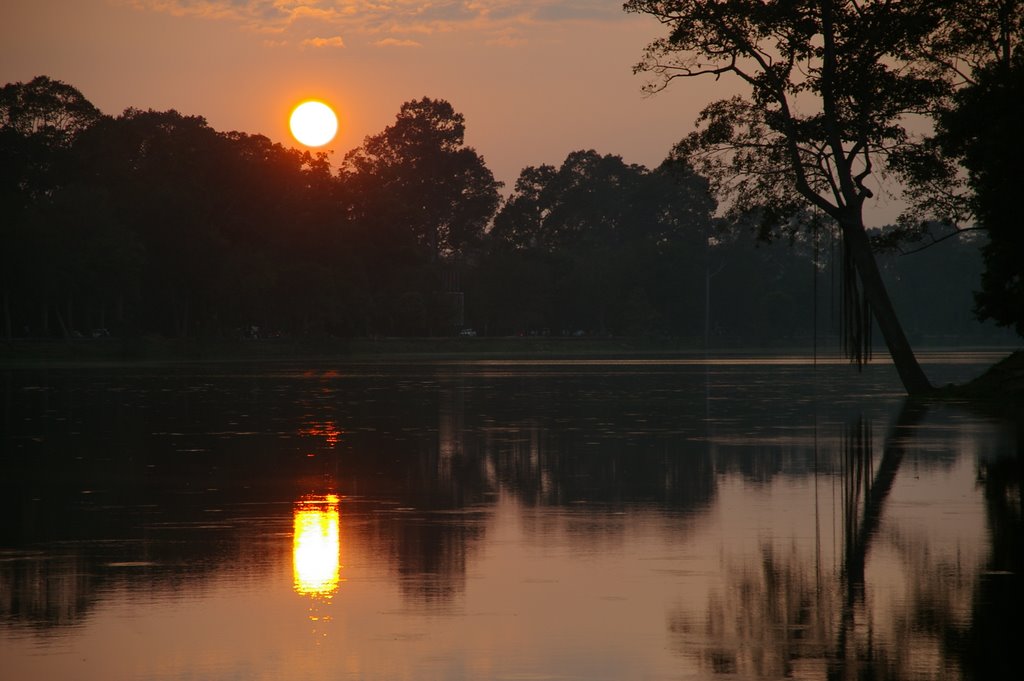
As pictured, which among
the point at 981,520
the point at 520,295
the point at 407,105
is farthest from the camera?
the point at 407,105

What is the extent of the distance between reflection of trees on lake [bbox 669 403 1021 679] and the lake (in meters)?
0.03

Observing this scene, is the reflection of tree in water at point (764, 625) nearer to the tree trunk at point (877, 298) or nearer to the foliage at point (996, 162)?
the foliage at point (996, 162)

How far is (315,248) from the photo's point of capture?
113m

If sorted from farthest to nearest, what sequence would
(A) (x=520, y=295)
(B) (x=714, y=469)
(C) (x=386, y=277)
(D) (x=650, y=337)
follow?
(D) (x=650, y=337)
(A) (x=520, y=295)
(C) (x=386, y=277)
(B) (x=714, y=469)

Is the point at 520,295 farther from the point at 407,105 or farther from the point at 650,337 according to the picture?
the point at 407,105

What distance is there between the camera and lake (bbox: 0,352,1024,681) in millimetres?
8133

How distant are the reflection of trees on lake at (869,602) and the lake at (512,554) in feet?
0.10

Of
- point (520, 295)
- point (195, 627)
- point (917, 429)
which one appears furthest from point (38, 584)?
point (520, 295)

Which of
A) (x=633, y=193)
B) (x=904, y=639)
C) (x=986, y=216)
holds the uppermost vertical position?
(x=633, y=193)

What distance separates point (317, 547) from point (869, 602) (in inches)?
189

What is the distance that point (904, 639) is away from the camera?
841 cm

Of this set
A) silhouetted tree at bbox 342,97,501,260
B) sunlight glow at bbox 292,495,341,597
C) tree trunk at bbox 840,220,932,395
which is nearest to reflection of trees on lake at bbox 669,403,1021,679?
sunlight glow at bbox 292,495,341,597

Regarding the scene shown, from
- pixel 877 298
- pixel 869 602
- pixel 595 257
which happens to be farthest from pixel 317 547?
pixel 595 257

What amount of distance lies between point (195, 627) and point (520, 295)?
131 metres
